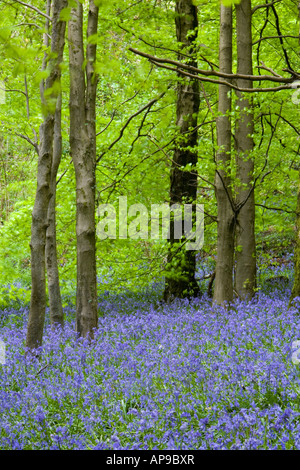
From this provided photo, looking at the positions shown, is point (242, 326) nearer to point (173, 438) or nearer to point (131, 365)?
point (131, 365)

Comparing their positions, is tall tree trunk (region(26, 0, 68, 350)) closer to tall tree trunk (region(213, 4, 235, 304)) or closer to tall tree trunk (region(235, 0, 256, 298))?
tall tree trunk (region(213, 4, 235, 304))

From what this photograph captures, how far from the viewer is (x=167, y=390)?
3.76 metres

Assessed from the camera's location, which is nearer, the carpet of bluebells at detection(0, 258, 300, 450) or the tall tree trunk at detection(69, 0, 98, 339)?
the carpet of bluebells at detection(0, 258, 300, 450)

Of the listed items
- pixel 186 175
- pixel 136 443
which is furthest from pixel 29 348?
pixel 186 175

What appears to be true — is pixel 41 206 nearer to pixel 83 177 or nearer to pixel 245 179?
pixel 83 177

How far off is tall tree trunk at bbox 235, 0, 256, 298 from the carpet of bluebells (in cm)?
154

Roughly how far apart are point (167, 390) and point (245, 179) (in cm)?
465

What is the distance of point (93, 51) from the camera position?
6.62m

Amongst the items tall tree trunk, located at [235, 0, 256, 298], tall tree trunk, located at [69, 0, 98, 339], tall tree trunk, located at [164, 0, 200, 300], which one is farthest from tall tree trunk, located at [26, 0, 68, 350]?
tall tree trunk, located at [164, 0, 200, 300]

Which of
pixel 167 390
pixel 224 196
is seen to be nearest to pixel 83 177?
pixel 224 196

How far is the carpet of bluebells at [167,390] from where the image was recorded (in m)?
3.11

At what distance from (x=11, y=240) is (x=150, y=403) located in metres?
8.58

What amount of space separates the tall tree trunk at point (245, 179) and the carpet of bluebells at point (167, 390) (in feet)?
5.05

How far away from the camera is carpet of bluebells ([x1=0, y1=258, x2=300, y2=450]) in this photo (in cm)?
311
